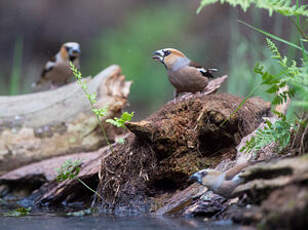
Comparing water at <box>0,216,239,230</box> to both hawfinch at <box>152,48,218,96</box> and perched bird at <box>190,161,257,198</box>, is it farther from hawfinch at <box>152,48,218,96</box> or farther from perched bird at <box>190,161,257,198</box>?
hawfinch at <box>152,48,218,96</box>

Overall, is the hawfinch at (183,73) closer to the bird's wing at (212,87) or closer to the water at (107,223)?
the bird's wing at (212,87)

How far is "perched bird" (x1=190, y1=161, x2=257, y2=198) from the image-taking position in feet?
9.97

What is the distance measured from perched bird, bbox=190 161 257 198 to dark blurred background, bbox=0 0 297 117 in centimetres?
414

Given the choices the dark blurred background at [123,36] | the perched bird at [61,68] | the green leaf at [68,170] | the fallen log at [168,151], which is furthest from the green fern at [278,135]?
the perched bird at [61,68]

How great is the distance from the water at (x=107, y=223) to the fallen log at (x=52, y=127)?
97.7 inches

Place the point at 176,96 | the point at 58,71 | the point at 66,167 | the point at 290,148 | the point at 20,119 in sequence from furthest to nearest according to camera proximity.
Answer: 1. the point at 58,71
2. the point at 20,119
3. the point at 176,96
4. the point at 66,167
5. the point at 290,148

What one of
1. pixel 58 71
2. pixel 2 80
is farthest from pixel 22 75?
pixel 58 71

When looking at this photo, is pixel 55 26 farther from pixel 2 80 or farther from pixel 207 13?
pixel 207 13

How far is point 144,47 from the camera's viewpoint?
11047 mm

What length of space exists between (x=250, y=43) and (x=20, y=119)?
4.02 meters

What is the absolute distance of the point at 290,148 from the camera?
128 inches

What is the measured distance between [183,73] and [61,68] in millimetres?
4405

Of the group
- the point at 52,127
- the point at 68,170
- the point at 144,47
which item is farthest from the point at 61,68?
the point at 68,170

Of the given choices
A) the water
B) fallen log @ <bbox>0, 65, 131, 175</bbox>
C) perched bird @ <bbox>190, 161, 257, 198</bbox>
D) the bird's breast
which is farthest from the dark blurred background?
the water
